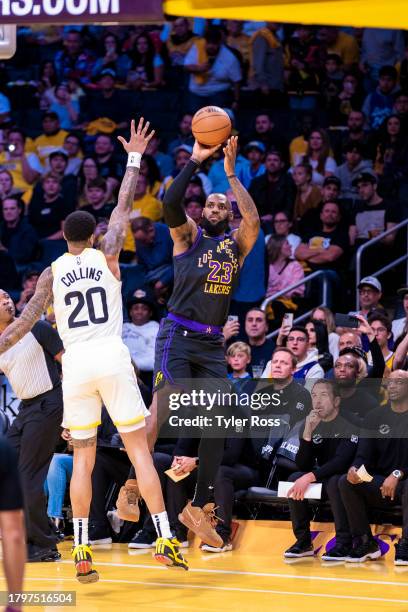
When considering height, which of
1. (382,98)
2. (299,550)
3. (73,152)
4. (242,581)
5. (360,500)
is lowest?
(299,550)

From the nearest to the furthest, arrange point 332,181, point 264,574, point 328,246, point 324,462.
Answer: point 264,574 < point 324,462 < point 328,246 < point 332,181

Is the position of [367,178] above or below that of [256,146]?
below

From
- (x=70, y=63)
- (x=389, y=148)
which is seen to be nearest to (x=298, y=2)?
(x=389, y=148)

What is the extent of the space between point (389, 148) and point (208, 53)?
3.39 meters

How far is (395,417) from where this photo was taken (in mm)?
9961

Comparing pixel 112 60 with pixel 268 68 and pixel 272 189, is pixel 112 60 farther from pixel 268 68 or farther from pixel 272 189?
pixel 272 189

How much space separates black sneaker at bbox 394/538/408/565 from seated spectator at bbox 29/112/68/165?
9226mm

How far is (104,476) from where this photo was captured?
36.9 ft

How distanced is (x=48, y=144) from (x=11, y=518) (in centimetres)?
1237

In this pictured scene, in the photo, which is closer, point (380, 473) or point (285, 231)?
point (380, 473)

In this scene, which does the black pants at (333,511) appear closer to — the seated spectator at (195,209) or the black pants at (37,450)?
the black pants at (37,450)

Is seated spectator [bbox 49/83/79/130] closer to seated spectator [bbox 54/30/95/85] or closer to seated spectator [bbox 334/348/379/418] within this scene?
seated spectator [bbox 54/30/95/85]

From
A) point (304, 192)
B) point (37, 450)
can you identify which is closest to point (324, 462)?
point (37, 450)

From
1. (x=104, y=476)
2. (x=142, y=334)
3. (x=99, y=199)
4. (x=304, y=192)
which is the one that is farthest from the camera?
(x=99, y=199)
